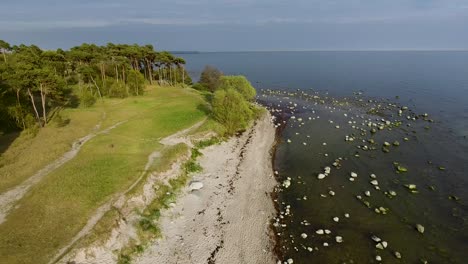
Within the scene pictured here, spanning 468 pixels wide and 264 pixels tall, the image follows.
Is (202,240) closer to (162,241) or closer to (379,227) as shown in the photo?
(162,241)

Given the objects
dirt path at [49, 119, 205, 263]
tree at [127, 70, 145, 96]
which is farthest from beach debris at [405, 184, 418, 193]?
tree at [127, 70, 145, 96]

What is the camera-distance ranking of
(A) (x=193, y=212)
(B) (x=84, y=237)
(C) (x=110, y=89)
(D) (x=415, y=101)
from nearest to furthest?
(B) (x=84, y=237) → (A) (x=193, y=212) → (C) (x=110, y=89) → (D) (x=415, y=101)

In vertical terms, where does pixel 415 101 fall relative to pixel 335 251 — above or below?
above

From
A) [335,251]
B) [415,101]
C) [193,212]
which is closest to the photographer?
[335,251]

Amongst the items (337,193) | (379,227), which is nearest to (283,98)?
(337,193)

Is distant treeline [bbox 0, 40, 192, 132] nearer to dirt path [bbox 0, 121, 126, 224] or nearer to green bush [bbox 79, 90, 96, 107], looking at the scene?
green bush [bbox 79, 90, 96, 107]

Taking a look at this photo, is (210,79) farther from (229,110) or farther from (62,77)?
(229,110)
